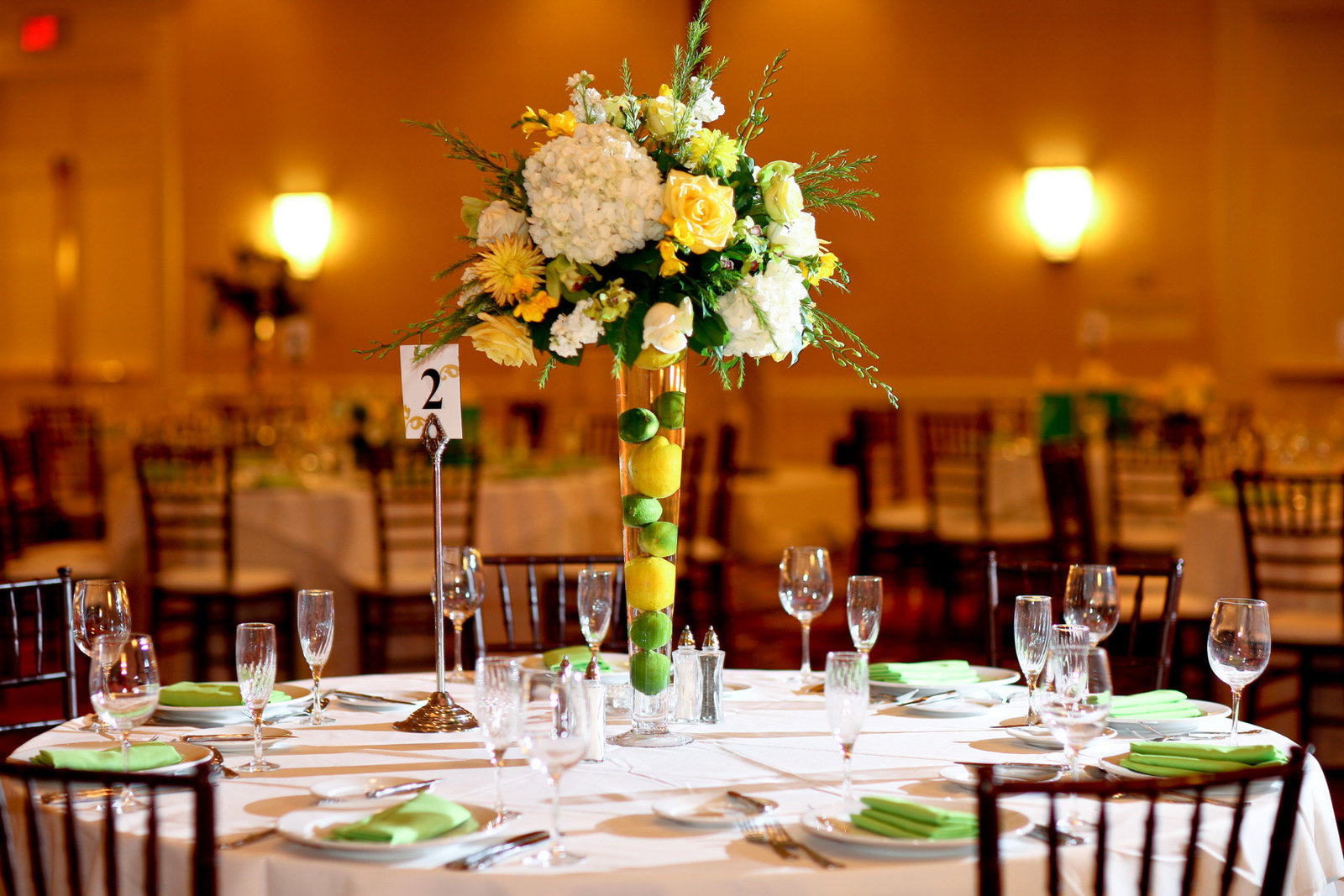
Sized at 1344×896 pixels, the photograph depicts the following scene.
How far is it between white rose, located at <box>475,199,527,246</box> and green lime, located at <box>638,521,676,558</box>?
45 cm

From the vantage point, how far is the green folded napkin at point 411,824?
1.47 metres

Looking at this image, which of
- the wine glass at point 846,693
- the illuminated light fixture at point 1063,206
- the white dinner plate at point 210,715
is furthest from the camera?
the illuminated light fixture at point 1063,206

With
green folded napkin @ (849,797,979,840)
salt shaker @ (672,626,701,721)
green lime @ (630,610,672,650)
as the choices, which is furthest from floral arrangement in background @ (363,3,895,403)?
green folded napkin @ (849,797,979,840)

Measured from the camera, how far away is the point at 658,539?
2004 mm

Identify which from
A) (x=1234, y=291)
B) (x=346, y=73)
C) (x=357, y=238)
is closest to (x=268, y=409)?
(x=357, y=238)

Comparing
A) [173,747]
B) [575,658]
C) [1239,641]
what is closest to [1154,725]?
[1239,641]

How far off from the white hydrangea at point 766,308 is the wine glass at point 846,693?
563mm

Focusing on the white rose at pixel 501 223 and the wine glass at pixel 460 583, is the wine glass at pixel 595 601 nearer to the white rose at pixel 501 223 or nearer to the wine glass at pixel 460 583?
the wine glass at pixel 460 583

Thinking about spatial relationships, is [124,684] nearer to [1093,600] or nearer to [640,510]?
[640,510]

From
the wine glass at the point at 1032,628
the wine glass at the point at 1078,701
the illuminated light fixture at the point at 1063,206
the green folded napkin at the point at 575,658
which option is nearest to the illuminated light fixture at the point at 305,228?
the illuminated light fixture at the point at 1063,206

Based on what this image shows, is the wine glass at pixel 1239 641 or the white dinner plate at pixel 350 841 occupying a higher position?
the wine glass at pixel 1239 641

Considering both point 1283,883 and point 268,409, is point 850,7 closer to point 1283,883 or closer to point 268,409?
point 268,409

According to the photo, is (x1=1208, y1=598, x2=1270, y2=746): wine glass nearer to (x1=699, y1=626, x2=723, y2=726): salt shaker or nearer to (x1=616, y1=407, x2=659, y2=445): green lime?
(x1=699, y1=626, x2=723, y2=726): salt shaker

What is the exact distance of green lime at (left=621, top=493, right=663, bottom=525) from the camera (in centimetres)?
200
